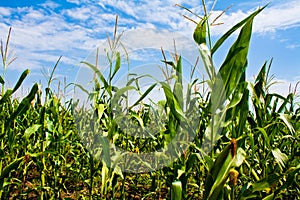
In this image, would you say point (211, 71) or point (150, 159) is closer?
point (211, 71)

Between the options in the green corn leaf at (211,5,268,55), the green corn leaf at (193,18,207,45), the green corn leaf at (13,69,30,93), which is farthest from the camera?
the green corn leaf at (13,69,30,93)

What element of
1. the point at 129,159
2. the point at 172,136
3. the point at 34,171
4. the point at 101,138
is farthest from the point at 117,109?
the point at 34,171

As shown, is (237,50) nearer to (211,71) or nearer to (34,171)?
(211,71)

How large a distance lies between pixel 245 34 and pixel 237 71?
0.48ft

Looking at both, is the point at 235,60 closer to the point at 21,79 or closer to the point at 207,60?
the point at 207,60

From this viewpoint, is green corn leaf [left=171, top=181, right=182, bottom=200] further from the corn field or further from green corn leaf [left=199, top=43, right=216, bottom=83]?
green corn leaf [left=199, top=43, right=216, bottom=83]

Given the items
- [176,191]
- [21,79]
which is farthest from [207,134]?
[21,79]

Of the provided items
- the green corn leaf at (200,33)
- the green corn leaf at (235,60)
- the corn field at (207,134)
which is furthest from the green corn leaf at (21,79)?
the green corn leaf at (235,60)

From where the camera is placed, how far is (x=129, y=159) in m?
2.07

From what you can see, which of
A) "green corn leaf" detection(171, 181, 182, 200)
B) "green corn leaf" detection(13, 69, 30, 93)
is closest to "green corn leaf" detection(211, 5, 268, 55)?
"green corn leaf" detection(171, 181, 182, 200)

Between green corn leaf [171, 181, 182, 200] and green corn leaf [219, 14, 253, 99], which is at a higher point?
green corn leaf [219, 14, 253, 99]

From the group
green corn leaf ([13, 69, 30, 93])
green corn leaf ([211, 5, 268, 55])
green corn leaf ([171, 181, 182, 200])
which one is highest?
green corn leaf ([211, 5, 268, 55])

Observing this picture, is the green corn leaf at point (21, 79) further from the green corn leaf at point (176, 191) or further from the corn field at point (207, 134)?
the green corn leaf at point (176, 191)

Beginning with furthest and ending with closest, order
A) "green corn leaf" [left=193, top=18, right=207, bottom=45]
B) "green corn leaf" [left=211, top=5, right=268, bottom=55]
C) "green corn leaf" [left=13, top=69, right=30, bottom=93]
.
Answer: "green corn leaf" [left=13, top=69, right=30, bottom=93], "green corn leaf" [left=193, top=18, right=207, bottom=45], "green corn leaf" [left=211, top=5, right=268, bottom=55]
